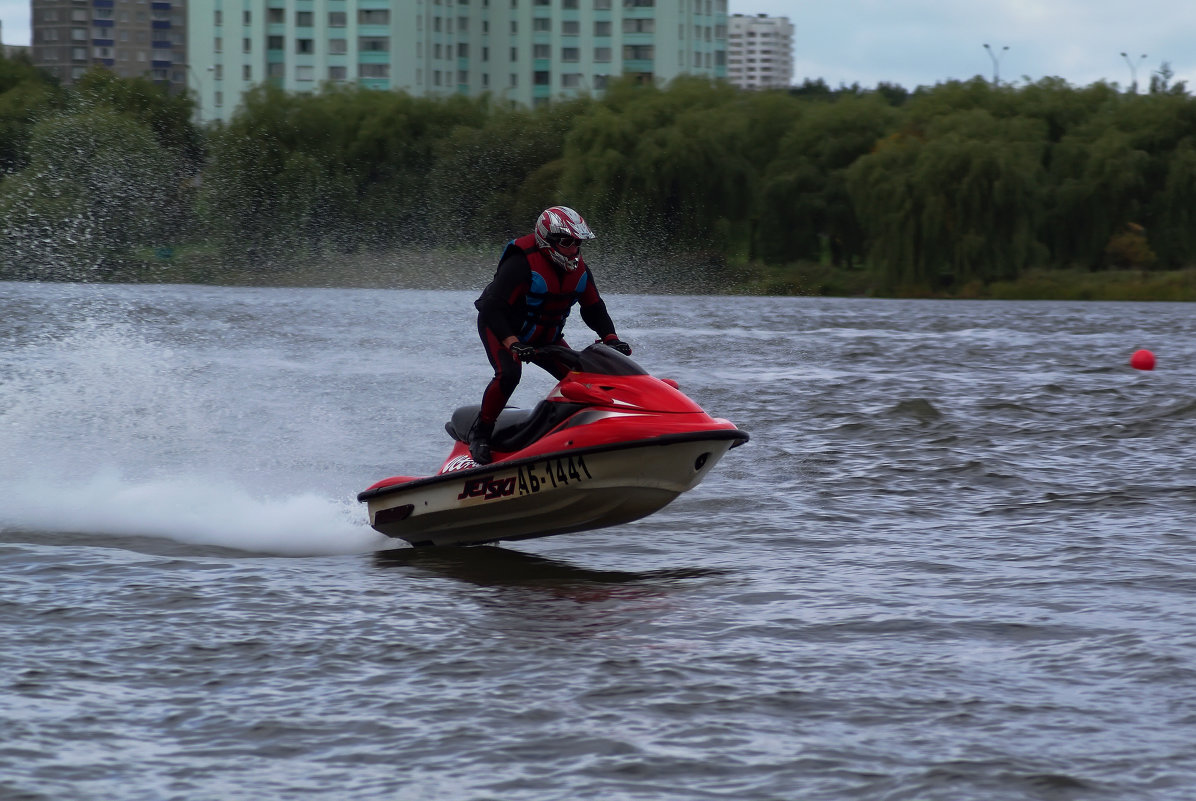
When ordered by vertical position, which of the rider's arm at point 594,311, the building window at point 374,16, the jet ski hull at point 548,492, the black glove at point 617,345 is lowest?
the jet ski hull at point 548,492

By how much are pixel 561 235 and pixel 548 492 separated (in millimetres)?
1393

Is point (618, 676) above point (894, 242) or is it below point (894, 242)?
below

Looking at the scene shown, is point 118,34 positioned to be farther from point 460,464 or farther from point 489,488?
point 489,488

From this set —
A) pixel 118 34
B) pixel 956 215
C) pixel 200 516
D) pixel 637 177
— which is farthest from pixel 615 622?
pixel 118 34

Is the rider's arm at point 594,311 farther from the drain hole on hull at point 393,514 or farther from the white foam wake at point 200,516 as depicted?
the white foam wake at point 200,516

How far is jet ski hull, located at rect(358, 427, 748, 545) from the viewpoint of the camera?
25.6ft

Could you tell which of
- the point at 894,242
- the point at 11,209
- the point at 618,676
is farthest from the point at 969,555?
the point at 11,209

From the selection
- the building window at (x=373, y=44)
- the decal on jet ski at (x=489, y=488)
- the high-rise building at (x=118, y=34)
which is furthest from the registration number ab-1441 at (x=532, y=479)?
the high-rise building at (x=118, y=34)

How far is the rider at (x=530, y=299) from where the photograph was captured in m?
8.12

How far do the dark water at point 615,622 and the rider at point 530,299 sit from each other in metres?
1.10

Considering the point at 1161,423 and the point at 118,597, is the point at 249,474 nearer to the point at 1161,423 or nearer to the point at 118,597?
the point at 118,597

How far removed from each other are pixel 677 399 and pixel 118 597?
302 centimetres

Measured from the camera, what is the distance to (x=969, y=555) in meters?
8.87

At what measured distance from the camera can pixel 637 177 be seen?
197 feet
